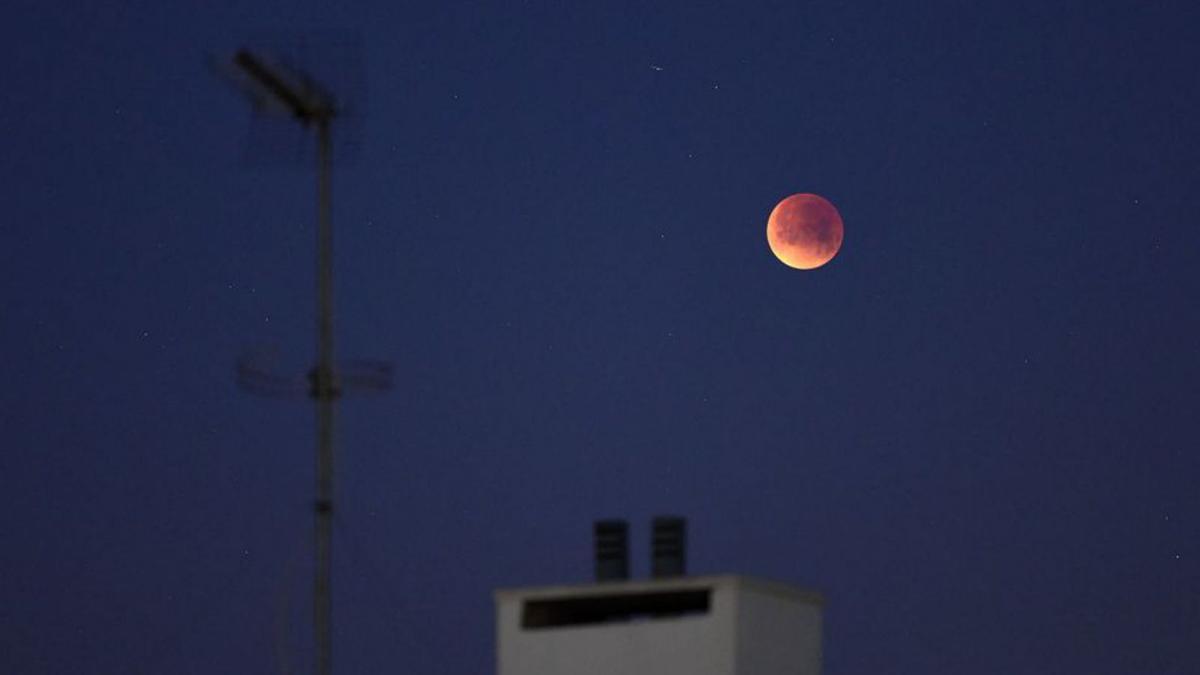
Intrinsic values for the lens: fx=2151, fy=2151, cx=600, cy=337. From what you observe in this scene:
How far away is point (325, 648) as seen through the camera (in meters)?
20.6

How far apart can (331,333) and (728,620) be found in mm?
6936

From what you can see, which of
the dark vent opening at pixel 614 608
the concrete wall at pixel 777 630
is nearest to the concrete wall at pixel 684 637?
the concrete wall at pixel 777 630

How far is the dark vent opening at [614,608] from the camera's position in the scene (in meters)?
26.8

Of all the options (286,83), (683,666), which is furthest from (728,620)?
(286,83)

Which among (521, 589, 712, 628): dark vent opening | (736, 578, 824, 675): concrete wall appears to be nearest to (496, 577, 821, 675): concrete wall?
(736, 578, 824, 675): concrete wall

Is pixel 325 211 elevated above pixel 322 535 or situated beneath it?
elevated above

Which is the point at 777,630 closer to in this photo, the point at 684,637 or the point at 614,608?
the point at 684,637

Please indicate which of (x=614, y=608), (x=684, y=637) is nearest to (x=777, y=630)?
(x=684, y=637)

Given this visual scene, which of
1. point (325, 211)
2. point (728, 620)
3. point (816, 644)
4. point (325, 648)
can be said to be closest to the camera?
point (325, 648)

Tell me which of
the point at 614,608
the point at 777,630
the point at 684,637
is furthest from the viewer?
the point at 614,608

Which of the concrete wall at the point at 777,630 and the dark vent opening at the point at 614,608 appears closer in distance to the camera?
the concrete wall at the point at 777,630

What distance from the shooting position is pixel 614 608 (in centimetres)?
2748

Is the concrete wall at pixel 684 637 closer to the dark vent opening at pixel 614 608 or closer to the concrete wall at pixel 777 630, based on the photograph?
the concrete wall at pixel 777 630

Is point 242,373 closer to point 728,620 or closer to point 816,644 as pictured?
point 728,620
